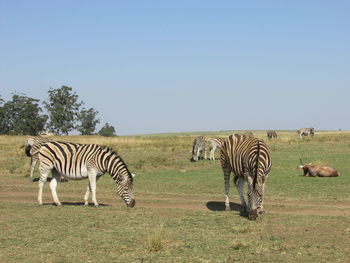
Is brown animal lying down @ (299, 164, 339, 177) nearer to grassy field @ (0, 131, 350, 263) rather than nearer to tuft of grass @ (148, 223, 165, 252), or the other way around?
grassy field @ (0, 131, 350, 263)

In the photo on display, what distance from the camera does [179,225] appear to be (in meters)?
12.4

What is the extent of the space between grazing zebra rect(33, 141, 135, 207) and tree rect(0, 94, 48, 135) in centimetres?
8414

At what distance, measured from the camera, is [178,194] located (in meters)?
19.6

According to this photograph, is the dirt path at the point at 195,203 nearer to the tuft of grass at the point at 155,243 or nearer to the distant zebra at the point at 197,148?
the tuft of grass at the point at 155,243

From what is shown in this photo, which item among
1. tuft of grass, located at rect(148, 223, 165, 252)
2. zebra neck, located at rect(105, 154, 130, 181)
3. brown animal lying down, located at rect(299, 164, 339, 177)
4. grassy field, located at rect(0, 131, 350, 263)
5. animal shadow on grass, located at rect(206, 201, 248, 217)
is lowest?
animal shadow on grass, located at rect(206, 201, 248, 217)

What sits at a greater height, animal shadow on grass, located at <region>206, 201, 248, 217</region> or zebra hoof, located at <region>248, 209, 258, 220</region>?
zebra hoof, located at <region>248, 209, 258, 220</region>

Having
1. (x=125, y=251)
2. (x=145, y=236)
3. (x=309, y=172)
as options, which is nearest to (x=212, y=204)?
(x=145, y=236)

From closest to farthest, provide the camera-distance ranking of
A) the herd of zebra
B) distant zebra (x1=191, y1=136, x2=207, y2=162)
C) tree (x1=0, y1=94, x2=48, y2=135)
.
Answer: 1. the herd of zebra
2. distant zebra (x1=191, y1=136, x2=207, y2=162)
3. tree (x1=0, y1=94, x2=48, y2=135)

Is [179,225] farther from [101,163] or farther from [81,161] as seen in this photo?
[81,161]

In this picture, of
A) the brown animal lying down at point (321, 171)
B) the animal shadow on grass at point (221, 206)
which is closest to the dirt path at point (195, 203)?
the animal shadow on grass at point (221, 206)

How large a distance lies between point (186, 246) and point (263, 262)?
6.22ft

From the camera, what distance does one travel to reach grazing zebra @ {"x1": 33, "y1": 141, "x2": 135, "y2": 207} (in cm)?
1570

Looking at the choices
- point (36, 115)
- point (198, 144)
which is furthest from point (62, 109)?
point (198, 144)

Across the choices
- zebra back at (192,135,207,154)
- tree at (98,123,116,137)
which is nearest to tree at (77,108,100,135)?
tree at (98,123,116,137)
